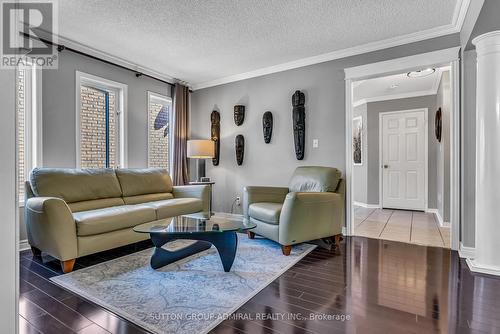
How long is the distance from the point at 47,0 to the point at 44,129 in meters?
1.34

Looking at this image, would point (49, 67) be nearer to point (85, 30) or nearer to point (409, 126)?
point (85, 30)

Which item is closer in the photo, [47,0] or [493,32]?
[493,32]

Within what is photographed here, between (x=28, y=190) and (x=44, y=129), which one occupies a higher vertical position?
(x=44, y=129)

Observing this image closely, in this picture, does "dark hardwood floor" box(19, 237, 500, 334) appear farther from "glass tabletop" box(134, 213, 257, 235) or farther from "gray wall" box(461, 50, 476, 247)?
"glass tabletop" box(134, 213, 257, 235)

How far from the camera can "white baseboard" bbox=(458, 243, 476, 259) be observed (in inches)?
104

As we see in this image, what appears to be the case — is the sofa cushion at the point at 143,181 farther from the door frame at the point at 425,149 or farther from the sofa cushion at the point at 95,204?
the door frame at the point at 425,149

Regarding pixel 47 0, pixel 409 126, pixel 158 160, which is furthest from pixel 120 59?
pixel 409 126

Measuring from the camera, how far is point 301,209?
2760 millimetres

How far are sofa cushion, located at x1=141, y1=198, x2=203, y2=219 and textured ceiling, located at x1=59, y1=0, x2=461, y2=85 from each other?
1945 millimetres

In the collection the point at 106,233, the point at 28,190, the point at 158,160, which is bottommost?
the point at 106,233

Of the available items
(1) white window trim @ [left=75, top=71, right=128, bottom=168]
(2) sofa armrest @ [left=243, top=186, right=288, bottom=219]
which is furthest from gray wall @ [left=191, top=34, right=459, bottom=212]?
(1) white window trim @ [left=75, top=71, right=128, bottom=168]

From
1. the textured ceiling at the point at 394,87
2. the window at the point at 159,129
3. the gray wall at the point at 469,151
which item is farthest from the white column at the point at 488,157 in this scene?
the window at the point at 159,129

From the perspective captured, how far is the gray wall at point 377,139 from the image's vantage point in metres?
5.31

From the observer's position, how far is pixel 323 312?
1.70m
